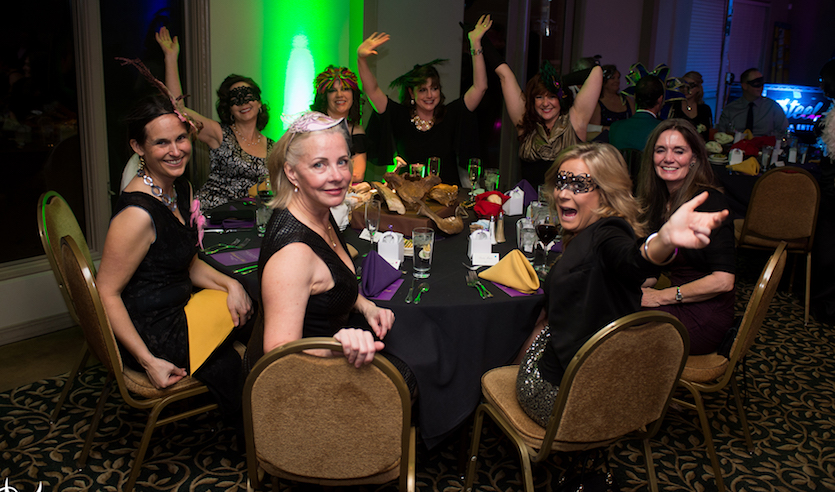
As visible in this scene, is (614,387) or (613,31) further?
(613,31)

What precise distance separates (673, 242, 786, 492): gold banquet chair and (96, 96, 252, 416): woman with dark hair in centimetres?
187

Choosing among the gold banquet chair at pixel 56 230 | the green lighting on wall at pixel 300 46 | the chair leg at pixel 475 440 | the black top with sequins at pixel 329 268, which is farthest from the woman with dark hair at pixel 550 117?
the gold banquet chair at pixel 56 230

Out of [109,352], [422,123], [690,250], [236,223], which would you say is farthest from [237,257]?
[422,123]

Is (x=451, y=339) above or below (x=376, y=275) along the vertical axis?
below

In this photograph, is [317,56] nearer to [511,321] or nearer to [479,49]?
[479,49]

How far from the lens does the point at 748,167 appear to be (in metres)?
5.28

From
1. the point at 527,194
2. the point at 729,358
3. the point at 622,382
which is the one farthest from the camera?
the point at 527,194

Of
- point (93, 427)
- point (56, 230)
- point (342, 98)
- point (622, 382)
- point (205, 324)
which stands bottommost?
point (93, 427)

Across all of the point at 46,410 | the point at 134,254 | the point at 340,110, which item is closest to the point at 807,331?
the point at 340,110

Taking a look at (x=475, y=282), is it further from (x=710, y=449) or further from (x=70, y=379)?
(x=70, y=379)

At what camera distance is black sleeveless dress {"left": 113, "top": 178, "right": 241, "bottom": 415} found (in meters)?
2.31

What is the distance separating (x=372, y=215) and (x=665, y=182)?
1.46 metres

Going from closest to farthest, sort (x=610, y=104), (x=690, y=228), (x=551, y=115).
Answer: (x=690, y=228) → (x=551, y=115) → (x=610, y=104)

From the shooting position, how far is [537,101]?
4203mm
